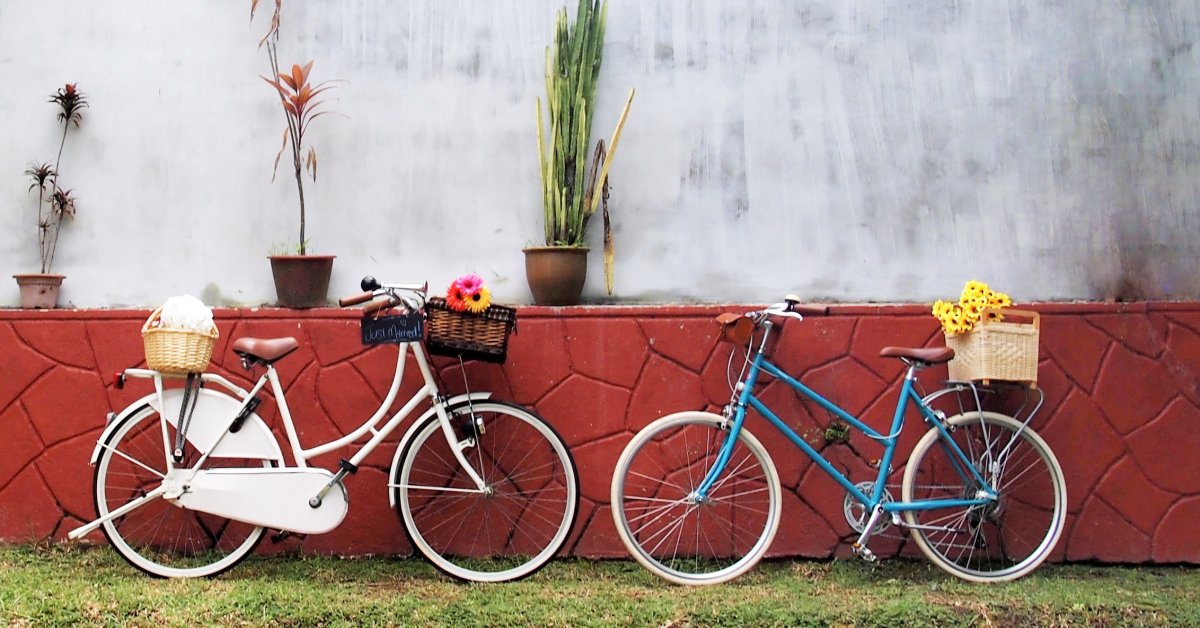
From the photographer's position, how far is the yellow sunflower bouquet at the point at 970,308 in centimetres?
421

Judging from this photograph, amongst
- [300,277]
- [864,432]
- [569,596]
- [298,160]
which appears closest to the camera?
[569,596]

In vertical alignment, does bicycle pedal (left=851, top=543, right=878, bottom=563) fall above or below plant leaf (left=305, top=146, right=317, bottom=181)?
below

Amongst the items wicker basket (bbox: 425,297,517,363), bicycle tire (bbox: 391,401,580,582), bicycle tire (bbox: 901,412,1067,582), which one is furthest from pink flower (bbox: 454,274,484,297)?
bicycle tire (bbox: 901,412,1067,582)

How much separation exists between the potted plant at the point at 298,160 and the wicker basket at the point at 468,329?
0.91 meters

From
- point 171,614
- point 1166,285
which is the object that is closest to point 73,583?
point 171,614

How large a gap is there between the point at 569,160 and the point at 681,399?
1316 millimetres

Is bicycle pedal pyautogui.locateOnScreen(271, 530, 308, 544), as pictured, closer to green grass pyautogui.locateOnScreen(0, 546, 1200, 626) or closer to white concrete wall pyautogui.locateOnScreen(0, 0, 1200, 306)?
green grass pyautogui.locateOnScreen(0, 546, 1200, 626)

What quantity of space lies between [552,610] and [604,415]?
3.55 feet

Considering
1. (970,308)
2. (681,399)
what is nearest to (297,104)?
→ (681,399)

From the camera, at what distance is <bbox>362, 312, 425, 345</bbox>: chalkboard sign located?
4039 millimetres

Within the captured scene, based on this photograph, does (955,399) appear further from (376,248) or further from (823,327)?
(376,248)

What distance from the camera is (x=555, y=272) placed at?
4.55 metres

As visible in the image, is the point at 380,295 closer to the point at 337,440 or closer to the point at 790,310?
the point at 337,440

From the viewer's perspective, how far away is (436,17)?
485 centimetres
